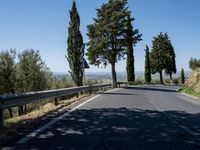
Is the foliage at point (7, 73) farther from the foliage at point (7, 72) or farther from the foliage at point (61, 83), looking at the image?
the foliage at point (61, 83)

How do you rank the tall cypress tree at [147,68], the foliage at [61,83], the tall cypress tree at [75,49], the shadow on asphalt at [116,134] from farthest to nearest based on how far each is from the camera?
1. the tall cypress tree at [147,68]
2. the foliage at [61,83]
3. the tall cypress tree at [75,49]
4. the shadow on asphalt at [116,134]

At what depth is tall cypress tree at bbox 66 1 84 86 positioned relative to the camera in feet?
109

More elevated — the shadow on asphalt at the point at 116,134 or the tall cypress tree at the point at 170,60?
the tall cypress tree at the point at 170,60

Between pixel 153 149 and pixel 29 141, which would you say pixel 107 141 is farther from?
pixel 29 141

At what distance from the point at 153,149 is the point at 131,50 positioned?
2444 inches

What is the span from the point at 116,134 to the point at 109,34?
145 feet

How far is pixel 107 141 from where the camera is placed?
7270 millimetres

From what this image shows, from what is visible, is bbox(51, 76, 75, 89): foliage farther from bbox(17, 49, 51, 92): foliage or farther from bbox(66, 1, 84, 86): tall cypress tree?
bbox(66, 1, 84, 86): tall cypress tree

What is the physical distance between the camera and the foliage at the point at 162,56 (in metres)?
82.9

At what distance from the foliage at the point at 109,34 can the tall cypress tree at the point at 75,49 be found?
15423 millimetres

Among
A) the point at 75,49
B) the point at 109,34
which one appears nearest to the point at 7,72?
the point at 75,49

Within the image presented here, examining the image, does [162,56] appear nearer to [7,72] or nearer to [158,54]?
[158,54]

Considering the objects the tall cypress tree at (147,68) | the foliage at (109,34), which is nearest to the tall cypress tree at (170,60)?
the tall cypress tree at (147,68)

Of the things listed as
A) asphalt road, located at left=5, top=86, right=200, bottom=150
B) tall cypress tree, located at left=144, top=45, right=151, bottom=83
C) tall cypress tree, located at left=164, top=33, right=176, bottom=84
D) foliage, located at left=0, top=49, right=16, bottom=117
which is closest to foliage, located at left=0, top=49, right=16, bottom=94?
foliage, located at left=0, top=49, right=16, bottom=117
